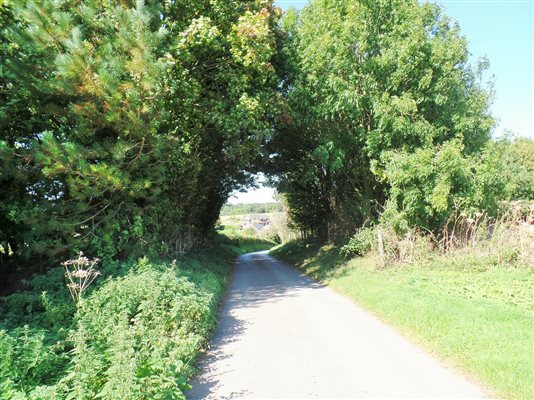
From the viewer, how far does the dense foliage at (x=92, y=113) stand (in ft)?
22.1

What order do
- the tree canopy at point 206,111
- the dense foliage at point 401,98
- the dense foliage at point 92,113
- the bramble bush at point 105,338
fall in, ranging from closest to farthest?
the bramble bush at point 105,338
the dense foliage at point 92,113
the tree canopy at point 206,111
the dense foliage at point 401,98

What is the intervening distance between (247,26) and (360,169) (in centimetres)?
896

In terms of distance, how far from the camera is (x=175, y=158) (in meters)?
10.4

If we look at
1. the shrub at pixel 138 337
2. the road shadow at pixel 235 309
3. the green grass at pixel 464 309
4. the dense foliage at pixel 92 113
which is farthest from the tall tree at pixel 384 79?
the shrub at pixel 138 337

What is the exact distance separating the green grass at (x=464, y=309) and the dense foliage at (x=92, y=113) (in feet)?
20.4

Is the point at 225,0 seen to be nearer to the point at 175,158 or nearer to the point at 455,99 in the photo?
the point at 175,158

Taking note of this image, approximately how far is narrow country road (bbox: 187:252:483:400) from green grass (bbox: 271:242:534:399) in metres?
0.31

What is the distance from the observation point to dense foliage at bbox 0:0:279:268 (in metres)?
6.74

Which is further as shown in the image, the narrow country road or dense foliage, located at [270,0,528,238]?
dense foliage, located at [270,0,528,238]

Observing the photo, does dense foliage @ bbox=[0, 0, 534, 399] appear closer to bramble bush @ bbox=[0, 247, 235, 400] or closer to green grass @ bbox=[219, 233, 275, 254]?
bramble bush @ bbox=[0, 247, 235, 400]

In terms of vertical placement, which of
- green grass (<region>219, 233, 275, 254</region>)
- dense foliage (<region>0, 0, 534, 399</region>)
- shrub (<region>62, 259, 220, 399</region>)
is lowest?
green grass (<region>219, 233, 275, 254</region>)

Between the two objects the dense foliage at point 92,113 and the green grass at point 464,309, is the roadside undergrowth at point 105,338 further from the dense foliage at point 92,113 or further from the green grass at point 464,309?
the green grass at point 464,309

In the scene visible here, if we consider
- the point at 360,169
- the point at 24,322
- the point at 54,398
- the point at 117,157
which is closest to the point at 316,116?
the point at 360,169

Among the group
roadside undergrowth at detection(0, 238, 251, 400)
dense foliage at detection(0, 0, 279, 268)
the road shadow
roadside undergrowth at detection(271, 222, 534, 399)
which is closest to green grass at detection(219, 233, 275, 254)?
the road shadow
